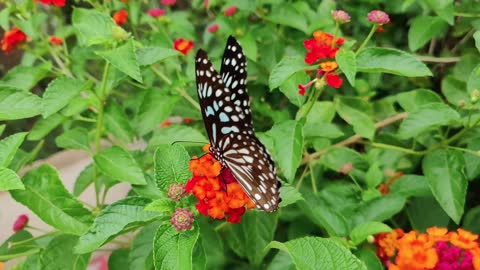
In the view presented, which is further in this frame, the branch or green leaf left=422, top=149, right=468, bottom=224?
the branch

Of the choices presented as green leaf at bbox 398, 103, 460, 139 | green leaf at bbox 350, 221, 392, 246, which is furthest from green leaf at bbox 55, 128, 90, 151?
green leaf at bbox 398, 103, 460, 139

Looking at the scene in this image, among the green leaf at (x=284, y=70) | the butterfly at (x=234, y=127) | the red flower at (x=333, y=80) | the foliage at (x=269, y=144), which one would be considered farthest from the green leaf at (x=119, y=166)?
the red flower at (x=333, y=80)

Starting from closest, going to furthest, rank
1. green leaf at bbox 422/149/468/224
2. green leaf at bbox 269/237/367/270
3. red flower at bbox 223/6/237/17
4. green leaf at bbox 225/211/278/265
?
green leaf at bbox 269/237/367/270 → green leaf at bbox 422/149/468/224 → green leaf at bbox 225/211/278/265 → red flower at bbox 223/6/237/17

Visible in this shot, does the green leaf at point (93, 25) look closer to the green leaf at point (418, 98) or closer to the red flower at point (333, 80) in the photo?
the red flower at point (333, 80)

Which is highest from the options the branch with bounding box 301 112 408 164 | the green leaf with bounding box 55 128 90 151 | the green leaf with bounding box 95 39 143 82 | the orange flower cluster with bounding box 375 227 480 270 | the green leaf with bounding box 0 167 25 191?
the green leaf with bounding box 95 39 143 82

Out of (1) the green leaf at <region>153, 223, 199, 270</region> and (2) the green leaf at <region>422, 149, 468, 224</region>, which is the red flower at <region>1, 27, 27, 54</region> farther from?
(2) the green leaf at <region>422, 149, 468, 224</region>
